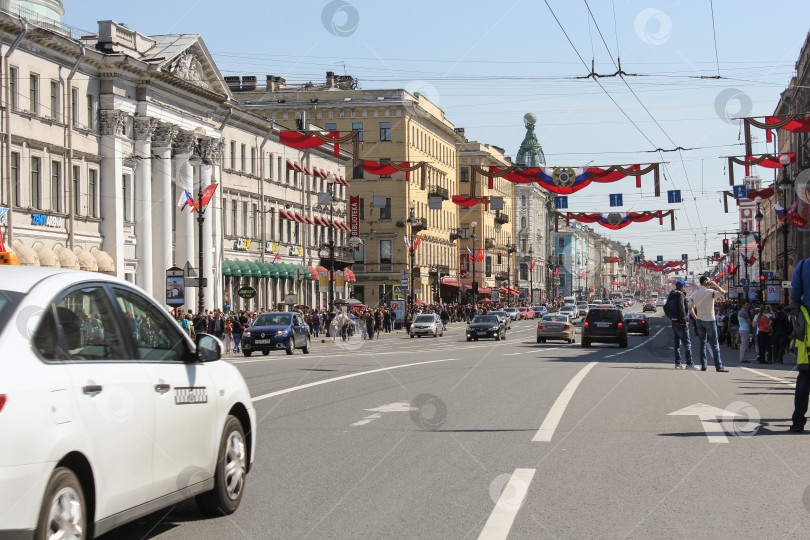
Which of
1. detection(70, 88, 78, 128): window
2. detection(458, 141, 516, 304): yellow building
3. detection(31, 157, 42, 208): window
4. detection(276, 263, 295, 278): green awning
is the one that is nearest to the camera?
detection(31, 157, 42, 208): window

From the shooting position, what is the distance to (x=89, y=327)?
20.5ft

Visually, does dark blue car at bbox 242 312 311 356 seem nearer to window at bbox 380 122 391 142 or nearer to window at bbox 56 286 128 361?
window at bbox 56 286 128 361

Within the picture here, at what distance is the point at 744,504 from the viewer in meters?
8.05

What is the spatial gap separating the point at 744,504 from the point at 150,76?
48.0 meters

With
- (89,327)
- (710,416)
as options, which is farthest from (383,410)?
(89,327)

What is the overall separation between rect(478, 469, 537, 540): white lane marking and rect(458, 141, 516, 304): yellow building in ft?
343

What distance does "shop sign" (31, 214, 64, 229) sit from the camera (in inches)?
1727

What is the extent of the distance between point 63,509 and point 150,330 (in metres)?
1.71

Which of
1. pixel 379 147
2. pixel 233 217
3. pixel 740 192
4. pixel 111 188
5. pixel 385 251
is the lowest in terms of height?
pixel 385 251

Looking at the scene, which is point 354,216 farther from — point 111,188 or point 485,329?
point 111,188

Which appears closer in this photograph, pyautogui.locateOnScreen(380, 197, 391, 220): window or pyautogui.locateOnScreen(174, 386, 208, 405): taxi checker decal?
pyautogui.locateOnScreen(174, 386, 208, 405): taxi checker decal

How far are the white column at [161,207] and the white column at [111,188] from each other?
470cm

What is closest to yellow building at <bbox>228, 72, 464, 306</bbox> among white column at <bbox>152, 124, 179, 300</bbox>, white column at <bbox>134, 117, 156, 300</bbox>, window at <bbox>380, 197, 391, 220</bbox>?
window at <bbox>380, 197, 391, 220</bbox>

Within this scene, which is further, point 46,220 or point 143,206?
point 143,206
